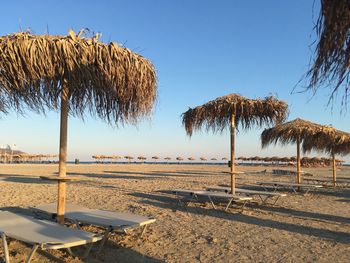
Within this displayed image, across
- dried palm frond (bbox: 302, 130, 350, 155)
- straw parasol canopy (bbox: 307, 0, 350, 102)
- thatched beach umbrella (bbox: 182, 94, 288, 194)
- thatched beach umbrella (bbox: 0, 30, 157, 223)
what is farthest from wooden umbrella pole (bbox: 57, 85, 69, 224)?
dried palm frond (bbox: 302, 130, 350, 155)

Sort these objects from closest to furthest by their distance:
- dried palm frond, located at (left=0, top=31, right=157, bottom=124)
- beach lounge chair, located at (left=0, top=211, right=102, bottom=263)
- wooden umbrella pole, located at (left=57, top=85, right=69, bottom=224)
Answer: beach lounge chair, located at (left=0, top=211, right=102, bottom=263)
dried palm frond, located at (left=0, top=31, right=157, bottom=124)
wooden umbrella pole, located at (left=57, top=85, right=69, bottom=224)

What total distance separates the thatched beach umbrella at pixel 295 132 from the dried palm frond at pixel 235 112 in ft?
9.34

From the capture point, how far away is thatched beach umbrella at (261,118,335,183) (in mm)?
11641

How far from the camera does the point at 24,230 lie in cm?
398

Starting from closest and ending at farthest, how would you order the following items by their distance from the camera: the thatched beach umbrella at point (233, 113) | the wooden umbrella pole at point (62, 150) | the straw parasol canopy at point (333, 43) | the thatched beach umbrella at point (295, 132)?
the straw parasol canopy at point (333, 43), the wooden umbrella pole at point (62, 150), the thatched beach umbrella at point (233, 113), the thatched beach umbrella at point (295, 132)

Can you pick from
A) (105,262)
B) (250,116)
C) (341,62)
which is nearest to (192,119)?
(250,116)

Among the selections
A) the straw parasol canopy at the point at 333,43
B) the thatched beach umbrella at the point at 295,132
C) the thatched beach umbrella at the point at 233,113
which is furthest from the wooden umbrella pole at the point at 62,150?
the thatched beach umbrella at the point at 295,132

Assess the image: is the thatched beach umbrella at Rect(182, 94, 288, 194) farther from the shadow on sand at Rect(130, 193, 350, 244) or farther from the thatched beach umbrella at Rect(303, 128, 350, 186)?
the thatched beach umbrella at Rect(303, 128, 350, 186)

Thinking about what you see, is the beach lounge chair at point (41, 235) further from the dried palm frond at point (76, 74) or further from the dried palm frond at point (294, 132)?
the dried palm frond at point (294, 132)

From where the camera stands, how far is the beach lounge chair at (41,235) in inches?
136

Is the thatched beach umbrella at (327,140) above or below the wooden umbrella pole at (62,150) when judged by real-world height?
above

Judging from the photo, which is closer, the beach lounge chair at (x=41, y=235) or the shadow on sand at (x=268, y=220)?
the beach lounge chair at (x=41, y=235)

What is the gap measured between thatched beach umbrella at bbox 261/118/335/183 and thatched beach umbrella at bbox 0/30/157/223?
7.94m

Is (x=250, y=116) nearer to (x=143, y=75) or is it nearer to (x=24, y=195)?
(x=143, y=75)
